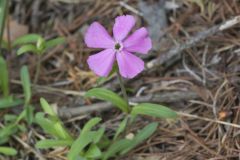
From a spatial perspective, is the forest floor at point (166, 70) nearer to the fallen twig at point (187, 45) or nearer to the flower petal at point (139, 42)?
the fallen twig at point (187, 45)

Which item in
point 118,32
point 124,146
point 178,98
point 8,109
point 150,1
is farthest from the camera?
point 150,1

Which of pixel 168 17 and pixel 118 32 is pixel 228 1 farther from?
pixel 118 32

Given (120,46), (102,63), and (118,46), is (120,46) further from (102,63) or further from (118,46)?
(102,63)

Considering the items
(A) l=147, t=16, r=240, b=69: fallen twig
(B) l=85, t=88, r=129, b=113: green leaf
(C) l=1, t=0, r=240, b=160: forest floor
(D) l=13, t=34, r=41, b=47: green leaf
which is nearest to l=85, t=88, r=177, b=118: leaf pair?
(B) l=85, t=88, r=129, b=113: green leaf

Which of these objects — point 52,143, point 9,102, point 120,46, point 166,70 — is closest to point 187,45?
point 166,70

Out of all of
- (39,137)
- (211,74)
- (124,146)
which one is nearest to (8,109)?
(39,137)

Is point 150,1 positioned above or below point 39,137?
above

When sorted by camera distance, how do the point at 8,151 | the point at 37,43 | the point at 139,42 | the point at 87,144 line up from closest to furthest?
the point at 139,42, the point at 87,144, the point at 8,151, the point at 37,43
